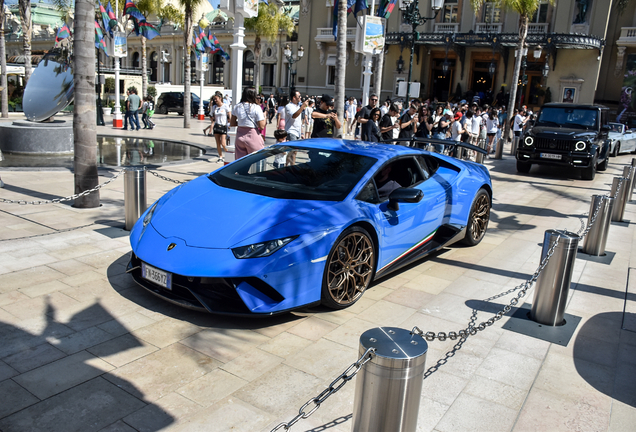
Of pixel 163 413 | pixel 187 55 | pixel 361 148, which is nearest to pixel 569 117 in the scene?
pixel 361 148

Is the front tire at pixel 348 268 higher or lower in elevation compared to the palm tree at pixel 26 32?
lower

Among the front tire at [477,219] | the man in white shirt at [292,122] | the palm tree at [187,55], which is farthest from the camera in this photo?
the palm tree at [187,55]

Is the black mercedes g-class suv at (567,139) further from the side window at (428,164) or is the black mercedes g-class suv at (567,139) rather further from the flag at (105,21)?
the flag at (105,21)

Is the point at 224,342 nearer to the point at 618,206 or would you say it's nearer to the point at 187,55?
the point at 618,206

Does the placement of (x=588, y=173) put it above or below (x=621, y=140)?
below

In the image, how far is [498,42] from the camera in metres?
36.6

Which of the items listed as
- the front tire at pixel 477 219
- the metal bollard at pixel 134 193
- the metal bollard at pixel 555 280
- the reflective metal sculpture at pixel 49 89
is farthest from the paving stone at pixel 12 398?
the reflective metal sculpture at pixel 49 89

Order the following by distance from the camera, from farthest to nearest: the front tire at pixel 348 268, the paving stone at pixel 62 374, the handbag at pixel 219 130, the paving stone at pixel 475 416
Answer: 1. the handbag at pixel 219 130
2. the front tire at pixel 348 268
3. the paving stone at pixel 62 374
4. the paving stone at pixel 475 416

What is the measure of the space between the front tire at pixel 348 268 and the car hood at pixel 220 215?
0.39 metres

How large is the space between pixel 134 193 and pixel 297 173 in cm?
259

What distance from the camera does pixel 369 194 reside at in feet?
16.5

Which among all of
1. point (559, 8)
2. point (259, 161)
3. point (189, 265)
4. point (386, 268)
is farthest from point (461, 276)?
point (559, 8)

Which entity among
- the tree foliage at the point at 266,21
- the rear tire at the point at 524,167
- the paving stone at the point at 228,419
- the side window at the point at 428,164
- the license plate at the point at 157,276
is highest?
the tree foliage at the point at 266,21

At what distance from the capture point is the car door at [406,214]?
5023 mm
